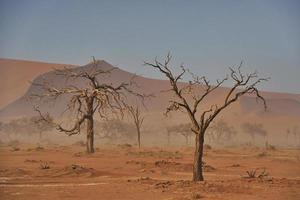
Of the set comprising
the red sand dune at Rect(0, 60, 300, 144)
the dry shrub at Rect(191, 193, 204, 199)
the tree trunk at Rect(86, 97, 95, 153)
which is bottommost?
the dry shrub at Rect(191, 193, 204, 199)

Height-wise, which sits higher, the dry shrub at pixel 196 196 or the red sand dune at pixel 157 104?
the red sand dune at pixel 157 104

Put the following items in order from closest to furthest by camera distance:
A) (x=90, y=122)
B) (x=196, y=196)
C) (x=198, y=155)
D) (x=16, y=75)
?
(x=196, y=196) → (x=198, y=155) → (x=90, y=122) → (x=16, y=75)

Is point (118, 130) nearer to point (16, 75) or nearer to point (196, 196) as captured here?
point (16, 75)

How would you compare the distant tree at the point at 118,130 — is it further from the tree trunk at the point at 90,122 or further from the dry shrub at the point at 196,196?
the dry shrub at the point at 196,196

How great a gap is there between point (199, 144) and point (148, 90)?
141 m

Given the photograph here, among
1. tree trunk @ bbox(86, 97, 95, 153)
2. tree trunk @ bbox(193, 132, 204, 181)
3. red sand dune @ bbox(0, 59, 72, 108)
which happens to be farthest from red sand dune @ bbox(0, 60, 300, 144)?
tree trunk @ bbox(193, 132, 204, 181)

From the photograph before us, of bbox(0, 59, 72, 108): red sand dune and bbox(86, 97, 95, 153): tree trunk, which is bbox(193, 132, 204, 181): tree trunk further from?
bbox(0, 59, 72, 108): red sand dune

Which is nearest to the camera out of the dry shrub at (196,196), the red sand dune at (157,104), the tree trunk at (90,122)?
the dry shrub at (196,196)

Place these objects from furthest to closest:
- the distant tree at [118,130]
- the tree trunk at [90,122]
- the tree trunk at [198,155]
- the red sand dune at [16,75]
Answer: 1. the red sand dune at [16,75]
2. the distant tree at [118,130]
3. the tree trunk at [90,122]
4. the tree trunk at [198,155]

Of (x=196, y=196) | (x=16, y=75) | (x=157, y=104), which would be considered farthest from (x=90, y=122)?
(x=16, y=75)

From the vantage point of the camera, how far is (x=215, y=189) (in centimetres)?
1650

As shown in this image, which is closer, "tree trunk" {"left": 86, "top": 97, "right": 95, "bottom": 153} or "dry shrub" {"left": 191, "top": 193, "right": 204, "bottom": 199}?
"dry shrub" {"left": 191, "top": 193, "right": 204, "bottom": 199}

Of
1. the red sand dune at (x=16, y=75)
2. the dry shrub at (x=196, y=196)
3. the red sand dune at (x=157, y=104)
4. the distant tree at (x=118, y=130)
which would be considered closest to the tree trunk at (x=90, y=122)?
the dry shrub at (x=196, y=196)

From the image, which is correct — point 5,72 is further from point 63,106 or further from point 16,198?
point 16,198
